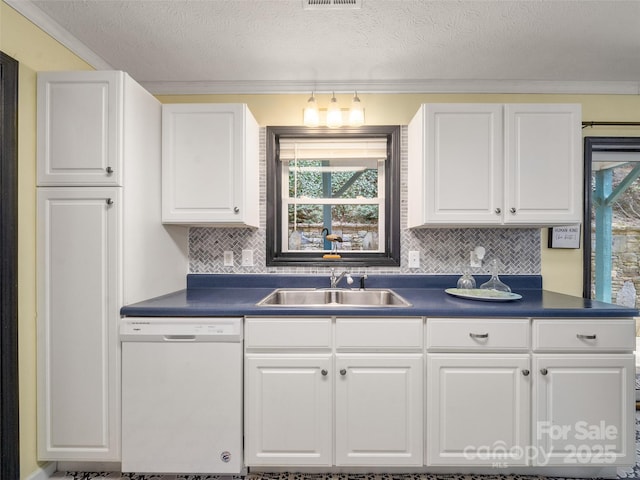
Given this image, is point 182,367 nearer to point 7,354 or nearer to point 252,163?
point 7,354

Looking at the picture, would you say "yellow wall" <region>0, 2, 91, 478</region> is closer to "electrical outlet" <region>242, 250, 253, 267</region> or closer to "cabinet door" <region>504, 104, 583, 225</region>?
"electrical outlet" <region>242, 250, 253, 267</region>

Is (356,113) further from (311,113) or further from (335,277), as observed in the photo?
(335,277)

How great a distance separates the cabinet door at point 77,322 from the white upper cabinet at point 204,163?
0.39 metres

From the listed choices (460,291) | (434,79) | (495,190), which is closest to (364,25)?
(434,79)

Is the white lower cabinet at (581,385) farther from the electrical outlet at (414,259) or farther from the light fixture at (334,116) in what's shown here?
the light fixture at (334,116)

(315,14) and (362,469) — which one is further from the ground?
(315,14)

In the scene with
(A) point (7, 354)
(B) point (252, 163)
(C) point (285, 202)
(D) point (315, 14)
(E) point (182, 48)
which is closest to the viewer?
(A) point (7, 354)

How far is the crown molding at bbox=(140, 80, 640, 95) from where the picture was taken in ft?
7.60

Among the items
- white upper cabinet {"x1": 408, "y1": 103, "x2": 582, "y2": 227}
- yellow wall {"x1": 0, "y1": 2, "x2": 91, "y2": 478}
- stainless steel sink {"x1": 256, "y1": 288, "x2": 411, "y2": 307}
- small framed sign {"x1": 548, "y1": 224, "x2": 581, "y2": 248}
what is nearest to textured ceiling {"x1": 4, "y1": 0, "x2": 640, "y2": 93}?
yellow wall {"x1": 0, "y1": 2, "x2": 91, "y2": 478}

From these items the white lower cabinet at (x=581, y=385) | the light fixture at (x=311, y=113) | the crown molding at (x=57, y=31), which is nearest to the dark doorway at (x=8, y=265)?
the crown molding at (x=57, y=31)

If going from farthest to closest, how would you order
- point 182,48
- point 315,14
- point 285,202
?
1. point 285,202
2. point 182,48
3. point 315,14

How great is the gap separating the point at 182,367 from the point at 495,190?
2.01m

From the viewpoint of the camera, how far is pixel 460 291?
6.81 feet

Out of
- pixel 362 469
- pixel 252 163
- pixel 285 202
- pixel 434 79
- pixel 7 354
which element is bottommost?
pixel 362 469
